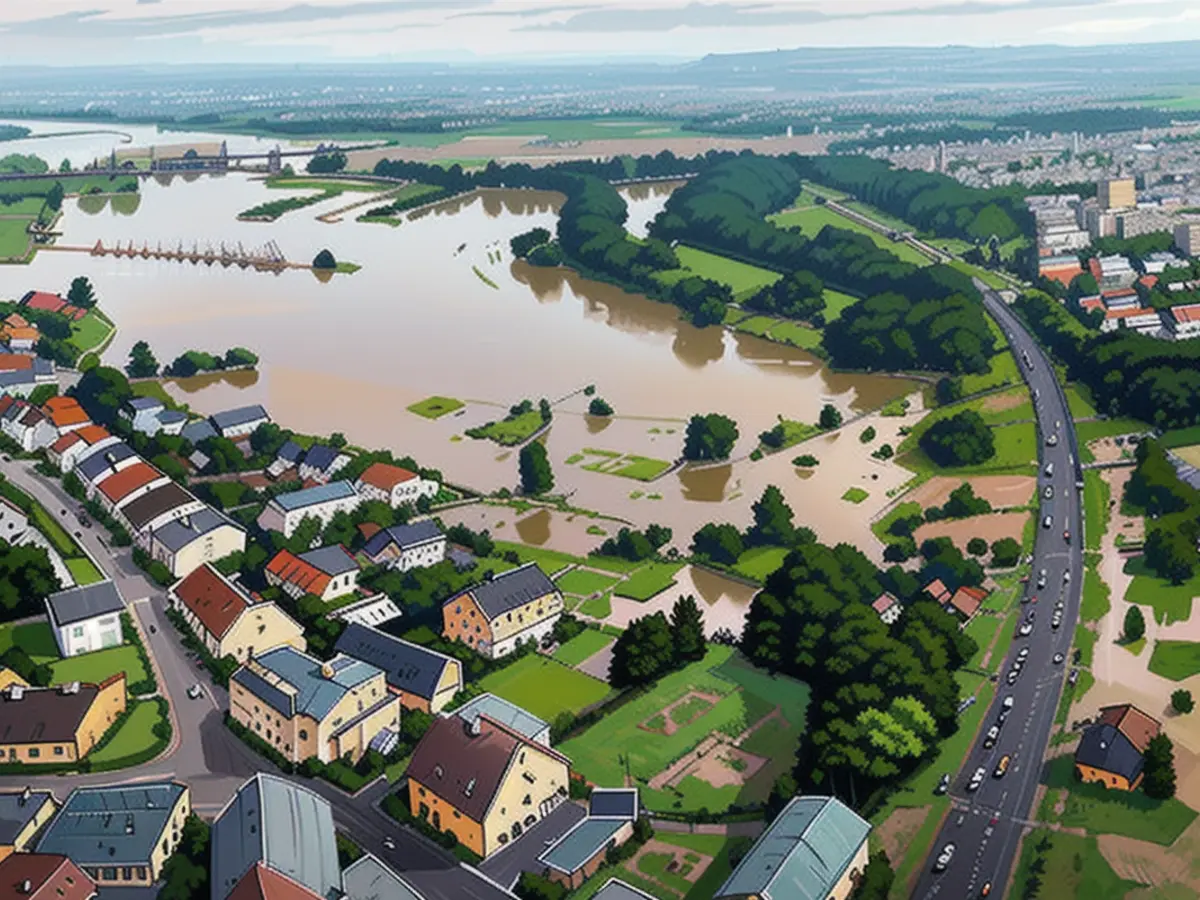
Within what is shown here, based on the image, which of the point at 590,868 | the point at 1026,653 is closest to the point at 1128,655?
the point at 1026,653

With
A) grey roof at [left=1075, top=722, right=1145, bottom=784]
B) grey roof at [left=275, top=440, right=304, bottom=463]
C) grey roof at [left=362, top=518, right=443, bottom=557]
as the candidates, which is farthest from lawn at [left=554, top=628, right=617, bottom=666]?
grey roof at [left=275, top=440, right=304, bottom=463]

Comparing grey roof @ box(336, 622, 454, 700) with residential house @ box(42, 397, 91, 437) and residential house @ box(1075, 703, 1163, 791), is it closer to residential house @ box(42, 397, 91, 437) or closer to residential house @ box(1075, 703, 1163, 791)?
residential house @ box(1075, 703, 1163, 791)

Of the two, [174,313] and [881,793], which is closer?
[881,793]

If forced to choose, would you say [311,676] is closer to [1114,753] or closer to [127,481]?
[127,481]

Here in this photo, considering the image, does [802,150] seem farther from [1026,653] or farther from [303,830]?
[303,830]

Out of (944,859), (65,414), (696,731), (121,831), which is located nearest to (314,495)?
(65,414)
